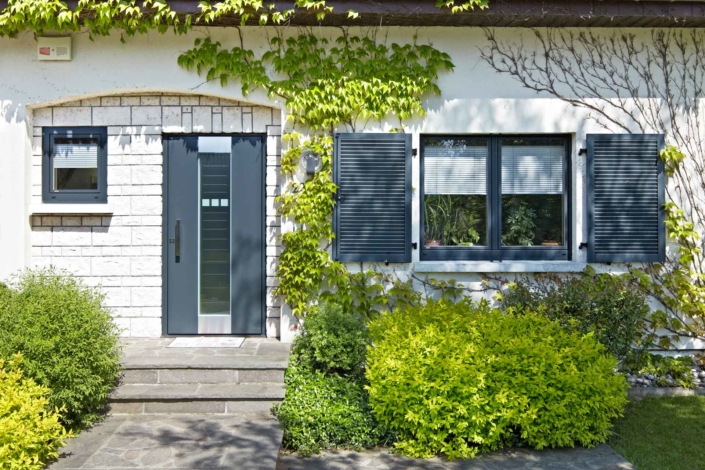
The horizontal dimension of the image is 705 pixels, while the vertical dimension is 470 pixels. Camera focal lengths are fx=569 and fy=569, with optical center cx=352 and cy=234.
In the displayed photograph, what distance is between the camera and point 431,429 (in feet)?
13.9

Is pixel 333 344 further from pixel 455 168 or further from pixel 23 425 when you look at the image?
pixel 455 168

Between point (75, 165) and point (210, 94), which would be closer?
point (210, 94)

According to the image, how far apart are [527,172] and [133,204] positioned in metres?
4.29

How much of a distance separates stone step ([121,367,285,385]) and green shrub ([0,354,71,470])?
3.00 ft

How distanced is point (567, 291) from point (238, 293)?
3370 millimetres

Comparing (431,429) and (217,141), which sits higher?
(217,141)

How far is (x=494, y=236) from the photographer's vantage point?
20.2 ft

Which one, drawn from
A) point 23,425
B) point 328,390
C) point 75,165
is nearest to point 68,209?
point 75,165

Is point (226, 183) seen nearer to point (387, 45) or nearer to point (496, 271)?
point (387, 45)

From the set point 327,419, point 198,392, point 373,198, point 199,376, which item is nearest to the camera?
point 327,419

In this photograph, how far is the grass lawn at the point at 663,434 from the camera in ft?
13.6

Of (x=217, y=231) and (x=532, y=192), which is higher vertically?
(x=532, y=192)

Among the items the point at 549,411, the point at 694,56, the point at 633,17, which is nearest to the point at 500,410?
the point at 549,411

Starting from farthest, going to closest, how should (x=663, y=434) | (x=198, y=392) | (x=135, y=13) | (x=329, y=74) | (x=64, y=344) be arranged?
(x=329, y=74) → (x=135, y=13) → (x=198, y=392) → (x=663, y=434) → (x=64, y=344)
